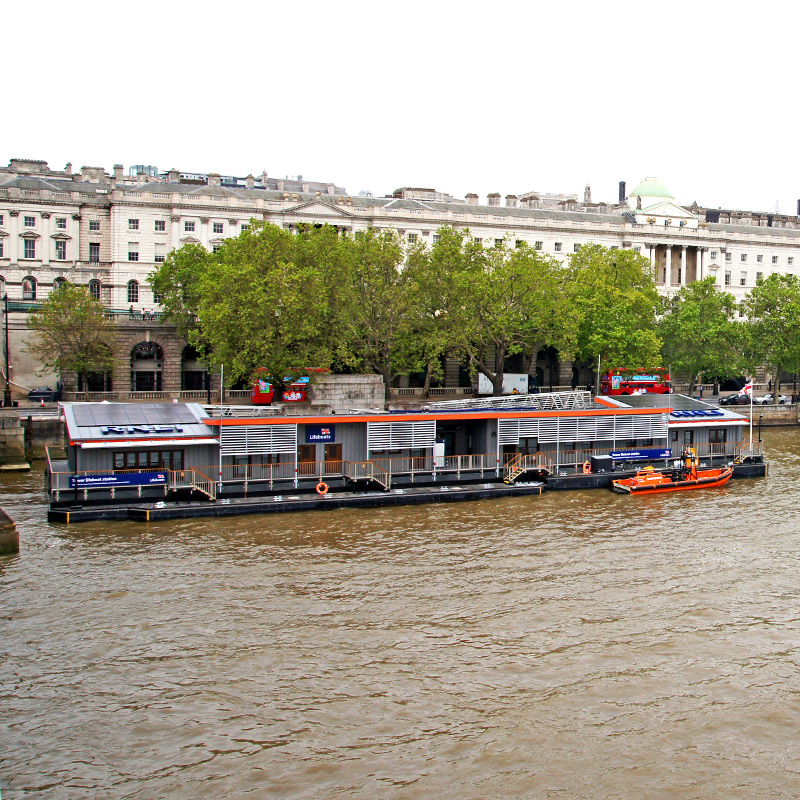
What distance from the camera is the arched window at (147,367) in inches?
3265

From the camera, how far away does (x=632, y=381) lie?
7675cm

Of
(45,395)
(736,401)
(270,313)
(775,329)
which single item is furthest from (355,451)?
(775,329)

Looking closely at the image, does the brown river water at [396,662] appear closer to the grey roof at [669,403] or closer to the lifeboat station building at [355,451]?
the lifeboat station building at [355,451]

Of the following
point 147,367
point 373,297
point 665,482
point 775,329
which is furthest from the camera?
point 775,329

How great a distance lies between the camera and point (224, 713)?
21.8 metres

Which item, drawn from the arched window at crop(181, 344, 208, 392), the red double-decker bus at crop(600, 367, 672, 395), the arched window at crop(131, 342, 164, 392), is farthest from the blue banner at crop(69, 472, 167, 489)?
the red double-decker bus at crop(600, 367, 672, 395)

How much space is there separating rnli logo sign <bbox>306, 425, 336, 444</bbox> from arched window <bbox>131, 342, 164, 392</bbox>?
41537mm

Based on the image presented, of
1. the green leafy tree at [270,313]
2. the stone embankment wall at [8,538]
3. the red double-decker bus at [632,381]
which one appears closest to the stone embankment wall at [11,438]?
the green leafy tree at [270,313]

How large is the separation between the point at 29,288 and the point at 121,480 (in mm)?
63130

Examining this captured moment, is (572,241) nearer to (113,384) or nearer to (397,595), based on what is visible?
(113,384)

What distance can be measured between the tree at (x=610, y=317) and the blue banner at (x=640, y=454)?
2064cm

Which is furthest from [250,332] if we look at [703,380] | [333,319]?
[703,380]

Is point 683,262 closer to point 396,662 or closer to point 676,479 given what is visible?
point 676,479

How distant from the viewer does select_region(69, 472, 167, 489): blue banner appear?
4059 cm
